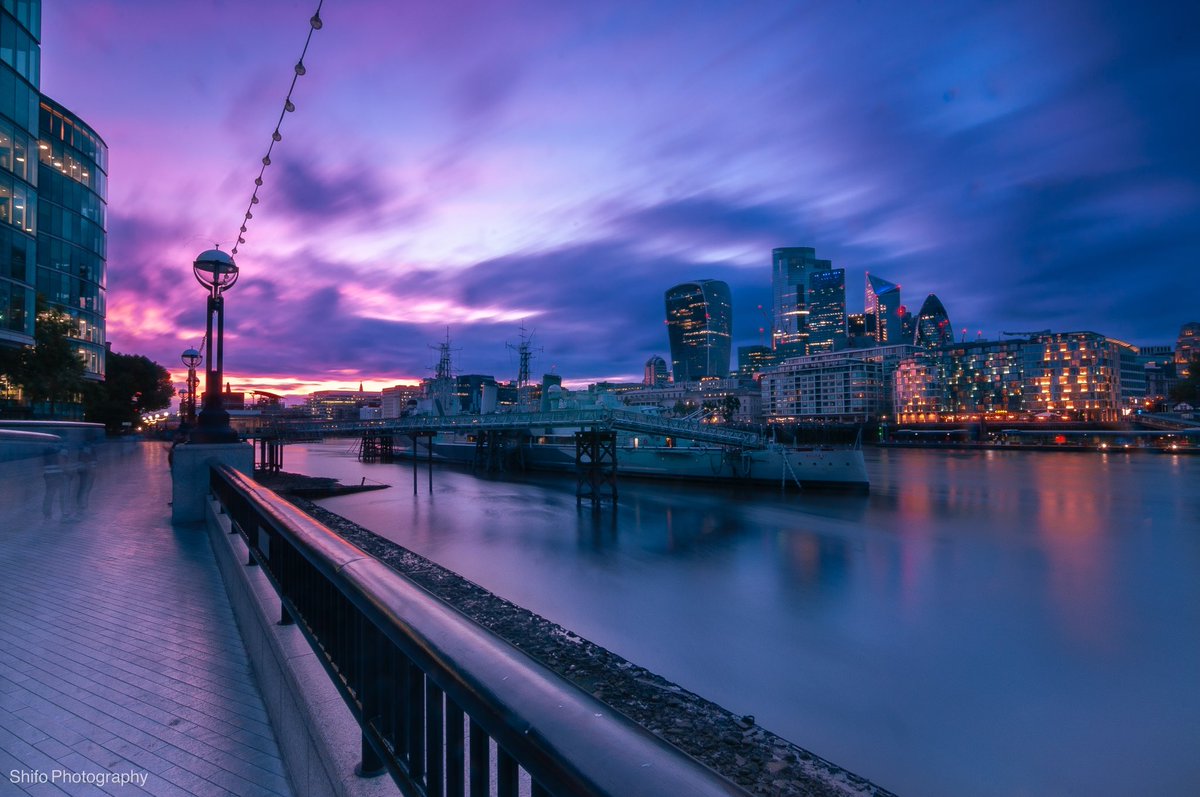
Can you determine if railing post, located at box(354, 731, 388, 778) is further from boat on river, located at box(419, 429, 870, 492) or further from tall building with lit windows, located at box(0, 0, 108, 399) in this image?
boat on river, located at box(419, 429, 870, 492)

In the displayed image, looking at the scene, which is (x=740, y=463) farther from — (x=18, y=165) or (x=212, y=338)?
(x=18, y=165)

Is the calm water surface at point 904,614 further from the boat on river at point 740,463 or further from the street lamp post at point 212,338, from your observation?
the street lamp post at point 212,338

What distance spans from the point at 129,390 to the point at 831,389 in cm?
13097

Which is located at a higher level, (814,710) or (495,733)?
(495,733)

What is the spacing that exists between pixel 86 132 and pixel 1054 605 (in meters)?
56.3

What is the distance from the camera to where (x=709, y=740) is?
6895mm

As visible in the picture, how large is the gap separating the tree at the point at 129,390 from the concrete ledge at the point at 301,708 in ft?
175

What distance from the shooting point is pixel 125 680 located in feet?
13.4

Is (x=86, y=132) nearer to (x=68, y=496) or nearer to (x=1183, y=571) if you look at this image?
(x=68, y=496)

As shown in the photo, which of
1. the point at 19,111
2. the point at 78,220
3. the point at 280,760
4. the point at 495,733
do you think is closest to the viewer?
the point at 495,733

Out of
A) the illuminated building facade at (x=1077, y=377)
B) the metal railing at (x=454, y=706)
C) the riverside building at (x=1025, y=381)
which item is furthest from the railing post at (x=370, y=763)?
the illuminated building facade at (x=1077, y=377)

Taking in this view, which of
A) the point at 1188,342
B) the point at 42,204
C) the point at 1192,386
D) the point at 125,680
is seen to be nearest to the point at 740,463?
the point at 125,680

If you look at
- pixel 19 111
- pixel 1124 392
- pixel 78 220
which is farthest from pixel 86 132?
pixel 1124 392

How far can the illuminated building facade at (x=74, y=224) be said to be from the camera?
3281cm
